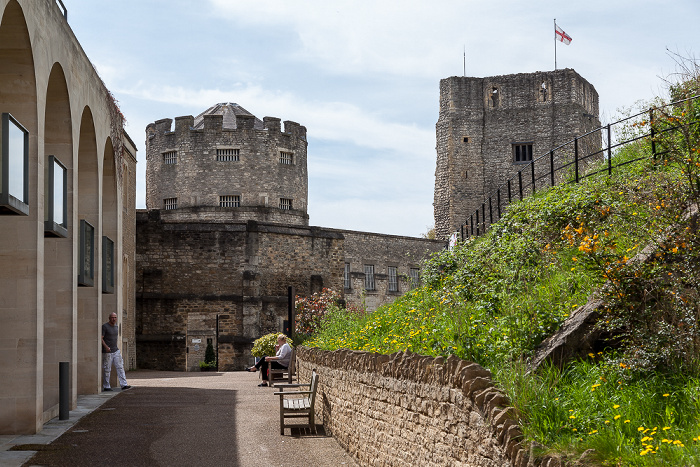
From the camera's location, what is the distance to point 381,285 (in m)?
41.5

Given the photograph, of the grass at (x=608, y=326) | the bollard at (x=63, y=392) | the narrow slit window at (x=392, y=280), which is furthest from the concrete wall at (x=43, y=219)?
the narrow slit window at (x=392, y=280)

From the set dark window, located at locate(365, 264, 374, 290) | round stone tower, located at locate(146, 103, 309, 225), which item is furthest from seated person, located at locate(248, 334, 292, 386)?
round stone tower, located at locate(146, 103, 309, 225)

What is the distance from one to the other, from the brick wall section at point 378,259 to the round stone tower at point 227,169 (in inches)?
217

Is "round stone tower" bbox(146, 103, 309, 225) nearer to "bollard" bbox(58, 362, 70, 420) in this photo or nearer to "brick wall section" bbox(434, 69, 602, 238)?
"brick wall section" bbox(434, 69, 602, 238)

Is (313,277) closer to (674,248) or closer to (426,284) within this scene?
(426,284)

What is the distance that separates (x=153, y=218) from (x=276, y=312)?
612cm

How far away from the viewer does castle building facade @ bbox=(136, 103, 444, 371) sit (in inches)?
1237

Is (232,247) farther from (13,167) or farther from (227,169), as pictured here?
(13,167)

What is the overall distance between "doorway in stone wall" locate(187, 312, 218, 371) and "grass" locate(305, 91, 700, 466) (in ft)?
71.0

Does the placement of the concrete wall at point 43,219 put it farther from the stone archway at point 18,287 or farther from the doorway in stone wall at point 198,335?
the doorway in stone wall at point 198,335

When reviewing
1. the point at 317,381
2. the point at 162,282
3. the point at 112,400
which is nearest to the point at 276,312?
the point at 162,282

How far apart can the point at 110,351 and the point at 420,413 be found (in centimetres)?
1162

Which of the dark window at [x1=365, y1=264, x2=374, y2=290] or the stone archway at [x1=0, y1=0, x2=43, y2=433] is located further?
the dark window at [x1=365, y1=264, x2=374, y2=290]

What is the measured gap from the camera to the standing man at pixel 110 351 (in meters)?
17.4
